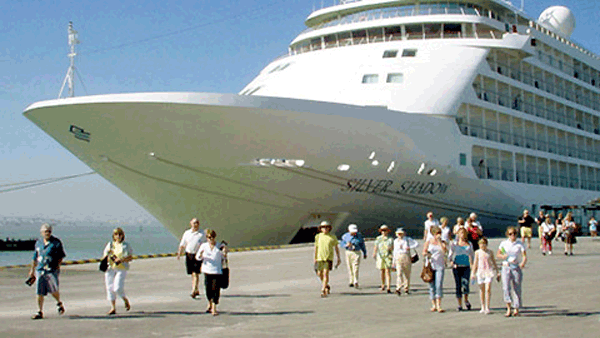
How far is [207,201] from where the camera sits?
20.5m

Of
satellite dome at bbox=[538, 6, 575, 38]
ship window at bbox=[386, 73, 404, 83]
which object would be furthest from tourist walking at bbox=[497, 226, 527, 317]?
satellite dome at bbox=[538, 6, 575, 38]

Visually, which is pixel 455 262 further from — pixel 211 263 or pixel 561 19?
pixel 561 19

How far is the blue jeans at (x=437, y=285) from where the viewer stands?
30.3 ft

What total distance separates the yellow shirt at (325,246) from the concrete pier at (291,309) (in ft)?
1.95

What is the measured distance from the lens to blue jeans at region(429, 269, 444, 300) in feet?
30.3

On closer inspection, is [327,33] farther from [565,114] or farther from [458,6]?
[565,114]

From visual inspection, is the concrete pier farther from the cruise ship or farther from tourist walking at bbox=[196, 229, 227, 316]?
the cruise ship

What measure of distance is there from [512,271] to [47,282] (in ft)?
19.0

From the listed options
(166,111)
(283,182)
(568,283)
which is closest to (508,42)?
(283,182)

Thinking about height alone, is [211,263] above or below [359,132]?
below

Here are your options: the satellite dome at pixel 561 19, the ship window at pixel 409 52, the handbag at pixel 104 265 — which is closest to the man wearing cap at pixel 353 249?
→ the handbag at pixel 104 265

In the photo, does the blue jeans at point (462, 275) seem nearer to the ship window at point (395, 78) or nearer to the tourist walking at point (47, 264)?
the tourist walking at point (47, 264)

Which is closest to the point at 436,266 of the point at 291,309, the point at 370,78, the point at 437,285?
the point at 437,285

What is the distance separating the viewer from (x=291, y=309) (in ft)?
31.4
